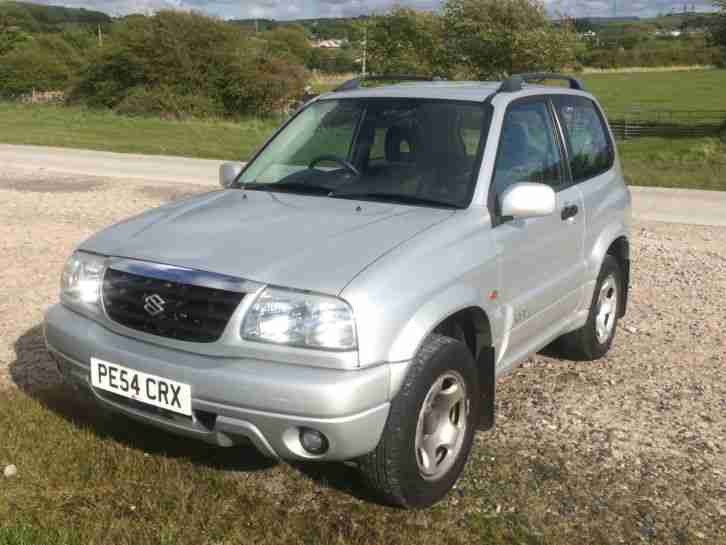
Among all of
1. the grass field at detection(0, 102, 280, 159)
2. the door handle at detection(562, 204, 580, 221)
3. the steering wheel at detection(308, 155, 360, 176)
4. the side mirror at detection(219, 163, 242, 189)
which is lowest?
the grass field at detection(0, 102, 280, 159)

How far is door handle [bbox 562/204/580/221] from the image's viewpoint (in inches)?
183

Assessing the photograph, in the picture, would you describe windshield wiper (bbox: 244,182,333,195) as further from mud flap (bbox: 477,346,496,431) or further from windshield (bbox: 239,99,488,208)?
mud flap (bbox: 477,346,496,431)

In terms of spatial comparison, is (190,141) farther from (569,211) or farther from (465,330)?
(465,330)

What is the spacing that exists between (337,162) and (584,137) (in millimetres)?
1706

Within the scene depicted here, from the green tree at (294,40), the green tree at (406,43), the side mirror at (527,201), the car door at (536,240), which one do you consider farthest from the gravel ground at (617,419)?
the green tree at (294,40)

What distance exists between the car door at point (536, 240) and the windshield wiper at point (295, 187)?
33.6 inches

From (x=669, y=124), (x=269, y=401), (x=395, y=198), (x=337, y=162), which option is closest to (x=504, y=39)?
A: (x=669, y=124)

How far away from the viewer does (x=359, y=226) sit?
3.70 meters

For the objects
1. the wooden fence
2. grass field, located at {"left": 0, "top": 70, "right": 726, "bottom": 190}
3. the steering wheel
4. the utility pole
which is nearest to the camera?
the steering wheel

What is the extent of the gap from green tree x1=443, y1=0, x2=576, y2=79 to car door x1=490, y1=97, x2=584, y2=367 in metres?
33.2

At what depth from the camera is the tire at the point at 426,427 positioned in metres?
3.28

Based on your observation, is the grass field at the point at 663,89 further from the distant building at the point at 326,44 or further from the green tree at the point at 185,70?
the green tree at the point at 185,70

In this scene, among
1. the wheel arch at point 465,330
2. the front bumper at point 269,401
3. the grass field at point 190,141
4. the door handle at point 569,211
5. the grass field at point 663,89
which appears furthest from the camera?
the grass field at point 663,89

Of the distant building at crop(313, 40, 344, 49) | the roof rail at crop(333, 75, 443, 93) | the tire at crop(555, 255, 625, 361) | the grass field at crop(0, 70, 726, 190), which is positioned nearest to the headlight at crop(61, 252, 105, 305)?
the roof rail at crop(333, 75, 443, 93)
